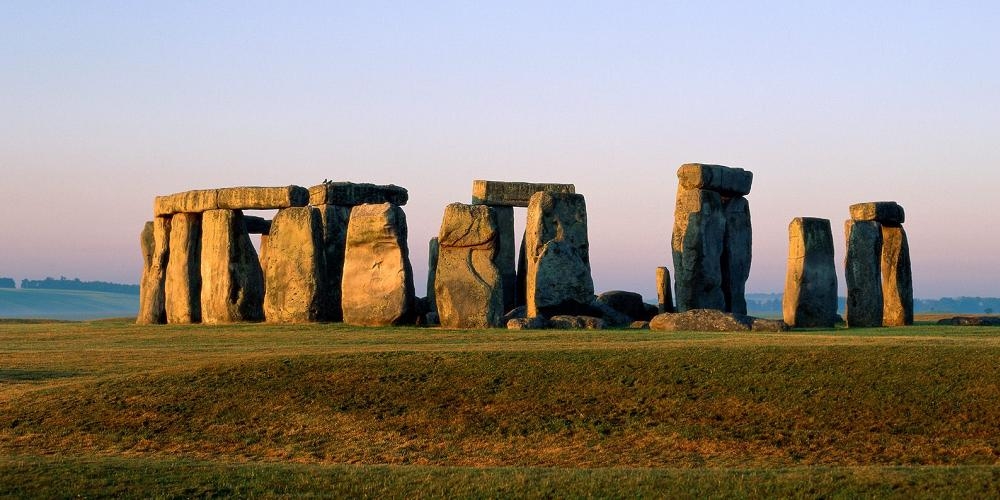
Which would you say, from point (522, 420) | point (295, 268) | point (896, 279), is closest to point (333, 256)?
point (295, 268)

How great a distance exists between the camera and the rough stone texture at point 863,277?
32.4 meters

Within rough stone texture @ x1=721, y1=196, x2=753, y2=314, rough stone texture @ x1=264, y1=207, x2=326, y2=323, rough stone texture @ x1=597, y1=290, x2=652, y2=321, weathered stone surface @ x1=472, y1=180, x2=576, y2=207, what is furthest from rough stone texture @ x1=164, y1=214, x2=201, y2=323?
rough stone texture @ x1=721, y1=196, x2=753, y2=314

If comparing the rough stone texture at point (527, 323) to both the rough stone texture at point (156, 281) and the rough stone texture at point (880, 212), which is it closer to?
the rough stone texture at point (880, 212)

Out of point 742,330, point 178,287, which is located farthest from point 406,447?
point 178,287

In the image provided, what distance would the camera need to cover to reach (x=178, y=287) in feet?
118

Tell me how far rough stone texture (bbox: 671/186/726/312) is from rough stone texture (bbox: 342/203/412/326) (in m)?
7.43

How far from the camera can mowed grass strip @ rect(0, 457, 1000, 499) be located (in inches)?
547

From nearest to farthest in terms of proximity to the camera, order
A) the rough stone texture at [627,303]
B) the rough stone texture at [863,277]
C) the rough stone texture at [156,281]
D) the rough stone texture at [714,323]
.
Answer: the rough stone texture at [714,323] < the rough stone texture at [863,277] < the rough stone texture at [627,303] < the rough stone texture at [156,281]

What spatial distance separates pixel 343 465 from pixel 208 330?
15635mm

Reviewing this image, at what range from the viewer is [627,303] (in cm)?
3500

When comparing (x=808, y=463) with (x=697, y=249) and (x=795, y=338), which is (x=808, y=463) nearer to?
(x=795, y=338)

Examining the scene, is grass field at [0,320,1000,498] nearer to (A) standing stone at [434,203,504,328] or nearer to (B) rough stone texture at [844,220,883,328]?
(A) standing stone at [434,203,504,328]

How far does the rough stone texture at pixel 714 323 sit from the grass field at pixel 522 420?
3677 mm

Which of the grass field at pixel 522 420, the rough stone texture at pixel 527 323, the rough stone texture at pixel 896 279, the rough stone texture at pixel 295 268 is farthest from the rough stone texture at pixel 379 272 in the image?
the rough stone texture at pixel 896 279
